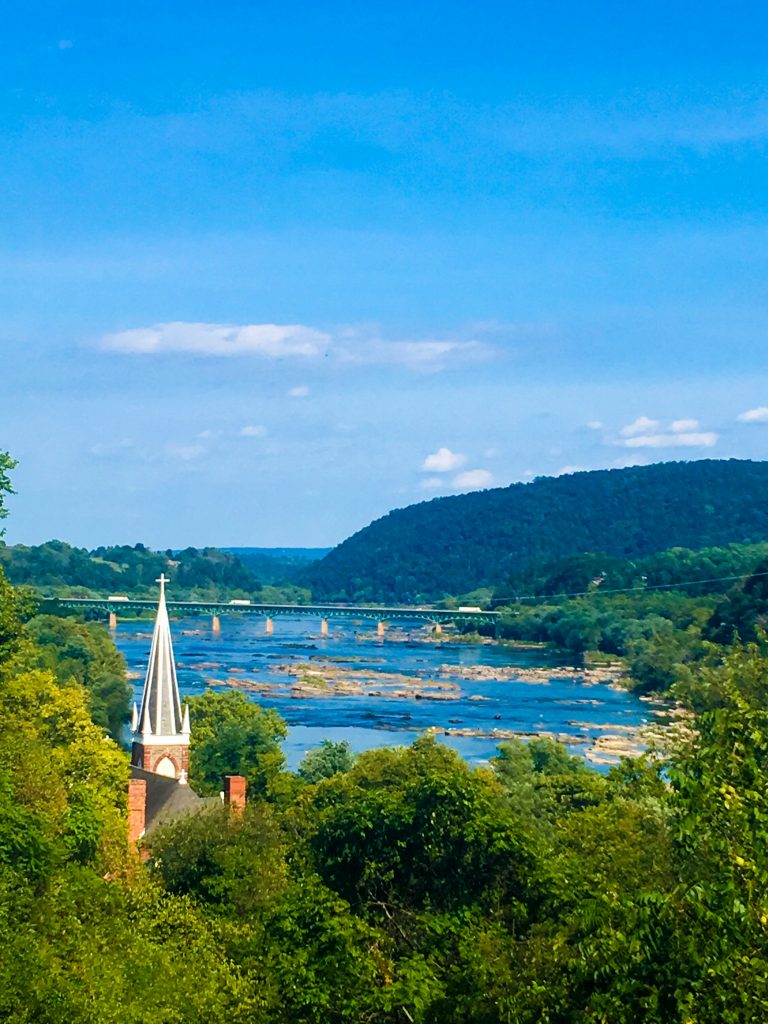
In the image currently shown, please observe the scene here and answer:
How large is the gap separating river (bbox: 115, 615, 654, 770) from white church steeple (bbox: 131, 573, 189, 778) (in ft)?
52.9

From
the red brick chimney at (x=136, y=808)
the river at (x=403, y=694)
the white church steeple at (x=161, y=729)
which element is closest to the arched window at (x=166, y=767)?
the white church steeple at (x=161, y=729)

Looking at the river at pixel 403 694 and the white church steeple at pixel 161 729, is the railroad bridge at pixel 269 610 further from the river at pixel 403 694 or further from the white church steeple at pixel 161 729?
the white church steeple at pixel 161 729

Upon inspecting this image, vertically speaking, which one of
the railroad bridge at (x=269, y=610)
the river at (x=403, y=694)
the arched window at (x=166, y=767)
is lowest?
the river at (x=403, y=694)

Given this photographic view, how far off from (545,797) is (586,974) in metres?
27.6

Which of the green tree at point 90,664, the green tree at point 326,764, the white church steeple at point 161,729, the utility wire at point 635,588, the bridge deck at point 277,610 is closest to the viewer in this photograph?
the white church steeple at point 161,729

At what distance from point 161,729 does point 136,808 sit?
853cm

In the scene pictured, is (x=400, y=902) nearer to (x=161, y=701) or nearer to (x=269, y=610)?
(x=161, y=701)

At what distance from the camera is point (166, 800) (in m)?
43.9

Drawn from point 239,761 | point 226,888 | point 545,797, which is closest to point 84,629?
point 239,761

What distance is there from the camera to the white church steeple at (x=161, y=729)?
160ft

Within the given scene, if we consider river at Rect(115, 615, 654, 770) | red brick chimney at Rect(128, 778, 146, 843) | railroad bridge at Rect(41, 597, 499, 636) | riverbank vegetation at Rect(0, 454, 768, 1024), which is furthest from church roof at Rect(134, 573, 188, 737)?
railroad bridge at Rect(41, 597, 499, 636)

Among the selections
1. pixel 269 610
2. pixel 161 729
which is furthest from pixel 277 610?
pixel 161 729

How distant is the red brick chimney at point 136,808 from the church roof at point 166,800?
1.70 ft

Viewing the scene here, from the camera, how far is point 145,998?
2167cm
